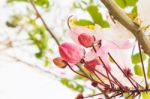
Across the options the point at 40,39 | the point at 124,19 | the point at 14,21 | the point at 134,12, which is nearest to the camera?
the point at 124,19

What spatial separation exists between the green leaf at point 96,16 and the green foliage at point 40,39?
998mm

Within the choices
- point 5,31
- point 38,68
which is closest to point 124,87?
point 38,68

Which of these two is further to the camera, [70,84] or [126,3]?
[70,84]

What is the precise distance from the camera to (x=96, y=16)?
612mm

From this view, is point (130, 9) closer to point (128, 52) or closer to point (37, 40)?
point (128, 52)

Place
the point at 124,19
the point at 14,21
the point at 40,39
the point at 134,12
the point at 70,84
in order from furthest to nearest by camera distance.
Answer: the point at 14,21
the point at 40,39
the point at 70,84
the point at 134,12
the point at 124,19

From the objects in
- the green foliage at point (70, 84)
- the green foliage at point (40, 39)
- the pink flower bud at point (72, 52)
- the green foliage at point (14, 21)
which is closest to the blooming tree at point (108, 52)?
the pink flower bud at point (72, 52)

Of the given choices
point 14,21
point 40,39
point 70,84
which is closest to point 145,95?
point 70,84

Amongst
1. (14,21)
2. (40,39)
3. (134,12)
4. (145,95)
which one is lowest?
(145,95)

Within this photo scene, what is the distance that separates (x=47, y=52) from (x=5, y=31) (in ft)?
2.17

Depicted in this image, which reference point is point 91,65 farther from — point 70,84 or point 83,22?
point 70,84

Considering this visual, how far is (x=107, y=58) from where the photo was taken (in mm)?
603

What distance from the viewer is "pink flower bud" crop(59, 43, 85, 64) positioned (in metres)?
0.57

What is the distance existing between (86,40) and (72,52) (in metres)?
0.03
